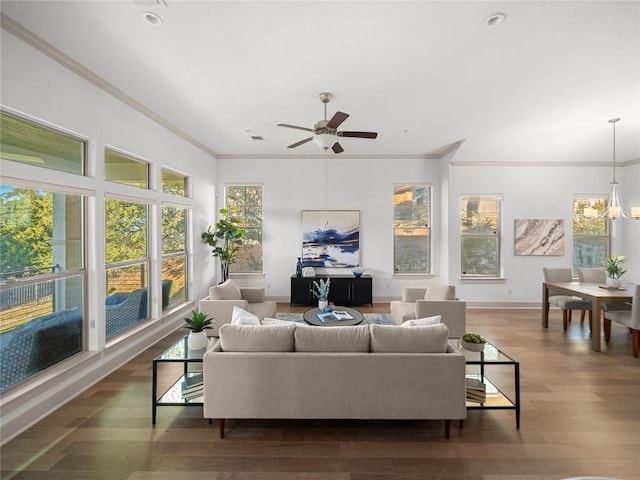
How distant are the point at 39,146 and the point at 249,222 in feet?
14.0

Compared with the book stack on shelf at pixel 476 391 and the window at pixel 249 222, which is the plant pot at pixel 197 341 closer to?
the book stack on shelf at pixel 476 391

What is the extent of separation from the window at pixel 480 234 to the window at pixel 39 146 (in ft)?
20.6

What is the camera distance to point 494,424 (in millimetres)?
2596

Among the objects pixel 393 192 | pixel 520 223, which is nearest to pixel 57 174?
pixel 393 192

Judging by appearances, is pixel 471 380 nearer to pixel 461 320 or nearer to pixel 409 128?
pixel 461 320

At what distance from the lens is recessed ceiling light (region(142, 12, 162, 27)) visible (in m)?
2.37

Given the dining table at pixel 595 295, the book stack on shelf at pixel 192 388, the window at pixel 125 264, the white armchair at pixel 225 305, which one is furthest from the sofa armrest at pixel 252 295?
the dining table at pixel 595 295

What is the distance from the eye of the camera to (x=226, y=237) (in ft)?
20.6

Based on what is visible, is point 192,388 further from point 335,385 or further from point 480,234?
point 480,234

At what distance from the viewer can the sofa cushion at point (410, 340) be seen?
2430 millimetres

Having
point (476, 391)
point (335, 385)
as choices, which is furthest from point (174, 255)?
point (476, 391)

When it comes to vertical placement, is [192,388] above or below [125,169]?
below

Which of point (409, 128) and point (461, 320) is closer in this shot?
point (461, 320)

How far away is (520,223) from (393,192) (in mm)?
2594
